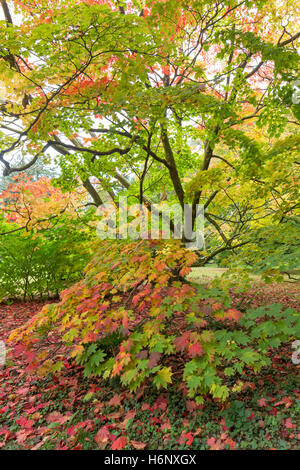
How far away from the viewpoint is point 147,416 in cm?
247

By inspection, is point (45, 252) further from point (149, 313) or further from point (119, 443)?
point (119, 443)

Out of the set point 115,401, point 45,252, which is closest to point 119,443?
point 115,401

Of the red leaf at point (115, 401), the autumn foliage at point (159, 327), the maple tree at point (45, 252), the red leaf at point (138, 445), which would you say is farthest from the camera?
the maple tree at point (45, 252)

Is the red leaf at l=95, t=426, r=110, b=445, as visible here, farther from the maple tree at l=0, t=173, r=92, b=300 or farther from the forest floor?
the maple tree at l=0, t=173, r=92, b=300

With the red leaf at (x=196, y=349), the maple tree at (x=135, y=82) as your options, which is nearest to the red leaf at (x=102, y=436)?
the red leaf at (x=196, y=349)

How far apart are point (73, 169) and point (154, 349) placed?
4.54 m

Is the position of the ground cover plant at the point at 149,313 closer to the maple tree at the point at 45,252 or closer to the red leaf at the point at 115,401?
the red leaf at the point at 115,401

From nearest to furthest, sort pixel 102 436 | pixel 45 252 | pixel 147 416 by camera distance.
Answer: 1. pixel 102 436
2. pixel 147 416
3. pixel 45 252

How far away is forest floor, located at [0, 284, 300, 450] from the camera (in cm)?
216

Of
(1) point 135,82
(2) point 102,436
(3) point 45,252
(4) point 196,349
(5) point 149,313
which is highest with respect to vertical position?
(1) point 135,82

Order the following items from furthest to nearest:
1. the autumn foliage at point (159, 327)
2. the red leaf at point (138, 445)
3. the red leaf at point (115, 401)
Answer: the red leaf at point (115, 401), the autumn foliage at point (159, 327), the red leaf at point (138, 445)

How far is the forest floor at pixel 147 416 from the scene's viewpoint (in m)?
2.16

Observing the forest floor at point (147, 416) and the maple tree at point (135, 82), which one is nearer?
the forest floor at point (147, 416)

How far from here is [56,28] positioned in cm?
235
